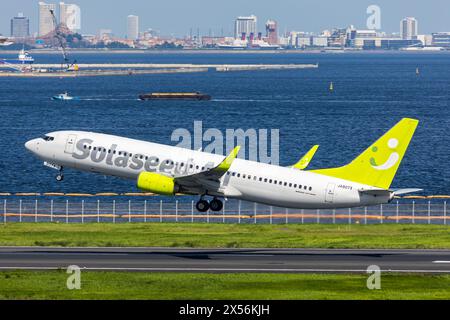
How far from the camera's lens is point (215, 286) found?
66.6 m

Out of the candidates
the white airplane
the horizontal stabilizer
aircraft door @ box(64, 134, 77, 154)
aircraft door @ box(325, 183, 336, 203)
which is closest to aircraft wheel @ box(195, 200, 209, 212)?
the white airplane

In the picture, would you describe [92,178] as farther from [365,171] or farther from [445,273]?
[445,273]

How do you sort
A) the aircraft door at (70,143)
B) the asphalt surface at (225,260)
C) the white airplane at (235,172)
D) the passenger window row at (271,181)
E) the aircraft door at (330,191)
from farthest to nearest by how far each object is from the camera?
the aircraft door at (70,143) → the passenger window row at (271,181) → the aircraft door at (330,191) → the white airplane at (235,172) → the asphalt surface at (225,260)

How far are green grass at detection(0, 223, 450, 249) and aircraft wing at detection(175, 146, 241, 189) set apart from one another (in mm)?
4693

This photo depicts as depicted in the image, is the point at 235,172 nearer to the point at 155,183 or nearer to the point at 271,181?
the point at 271,181

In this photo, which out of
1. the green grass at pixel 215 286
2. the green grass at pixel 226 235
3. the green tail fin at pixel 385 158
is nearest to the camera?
the green grass at pixel 215 286

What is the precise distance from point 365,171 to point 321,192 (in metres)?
3.79

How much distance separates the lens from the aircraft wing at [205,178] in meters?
85.5

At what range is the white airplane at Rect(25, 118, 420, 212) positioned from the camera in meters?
84.6

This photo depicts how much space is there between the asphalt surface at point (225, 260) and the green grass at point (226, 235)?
3.35 meters

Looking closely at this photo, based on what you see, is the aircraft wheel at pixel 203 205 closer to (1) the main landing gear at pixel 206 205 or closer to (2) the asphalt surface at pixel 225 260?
(1) the main landing gear at pixel 206 205

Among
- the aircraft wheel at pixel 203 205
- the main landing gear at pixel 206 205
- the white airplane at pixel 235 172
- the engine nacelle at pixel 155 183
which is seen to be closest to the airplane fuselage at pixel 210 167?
the white airplane at pixel 235 172

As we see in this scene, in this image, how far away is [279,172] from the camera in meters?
88.0

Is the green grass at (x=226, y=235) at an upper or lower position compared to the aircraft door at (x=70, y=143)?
lower
